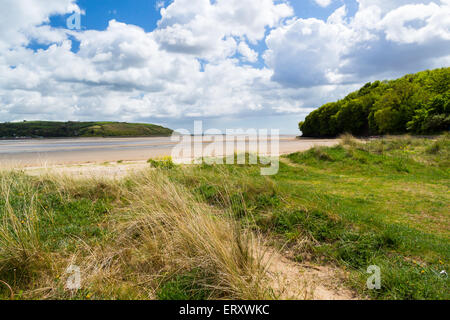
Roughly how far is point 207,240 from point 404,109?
48.9m

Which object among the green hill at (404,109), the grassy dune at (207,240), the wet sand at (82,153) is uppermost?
the green hill at (404,109)

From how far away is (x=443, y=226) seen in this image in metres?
5.29

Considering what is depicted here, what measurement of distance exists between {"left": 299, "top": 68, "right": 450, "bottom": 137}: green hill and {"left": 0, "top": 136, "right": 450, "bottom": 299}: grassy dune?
109 ft

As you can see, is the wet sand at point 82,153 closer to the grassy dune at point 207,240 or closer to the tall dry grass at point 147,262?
the grassy dune at point 207,240

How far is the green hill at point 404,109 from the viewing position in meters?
33.3

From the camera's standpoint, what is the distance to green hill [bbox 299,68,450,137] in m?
33.3

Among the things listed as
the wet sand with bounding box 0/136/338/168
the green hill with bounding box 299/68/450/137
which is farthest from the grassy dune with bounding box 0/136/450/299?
the green hill with bounding box 299/68/450/137

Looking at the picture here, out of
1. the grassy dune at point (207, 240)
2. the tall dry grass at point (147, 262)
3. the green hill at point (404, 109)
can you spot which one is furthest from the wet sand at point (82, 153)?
the green hill at point (404, 109)

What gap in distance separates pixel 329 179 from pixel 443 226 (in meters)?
4.98

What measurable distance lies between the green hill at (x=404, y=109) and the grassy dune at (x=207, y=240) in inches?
1310

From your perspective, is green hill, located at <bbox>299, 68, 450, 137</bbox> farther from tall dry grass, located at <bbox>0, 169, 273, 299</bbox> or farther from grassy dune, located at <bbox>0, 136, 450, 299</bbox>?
tall dry grass, located at <bbox>0, 169, 273, 299</bbox>

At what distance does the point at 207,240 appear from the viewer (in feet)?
11.2

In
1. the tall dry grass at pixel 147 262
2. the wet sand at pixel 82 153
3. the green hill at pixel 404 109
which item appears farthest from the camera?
the green hill at pixel 404 109

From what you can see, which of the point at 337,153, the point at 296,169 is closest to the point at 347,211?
the point at 296,169
